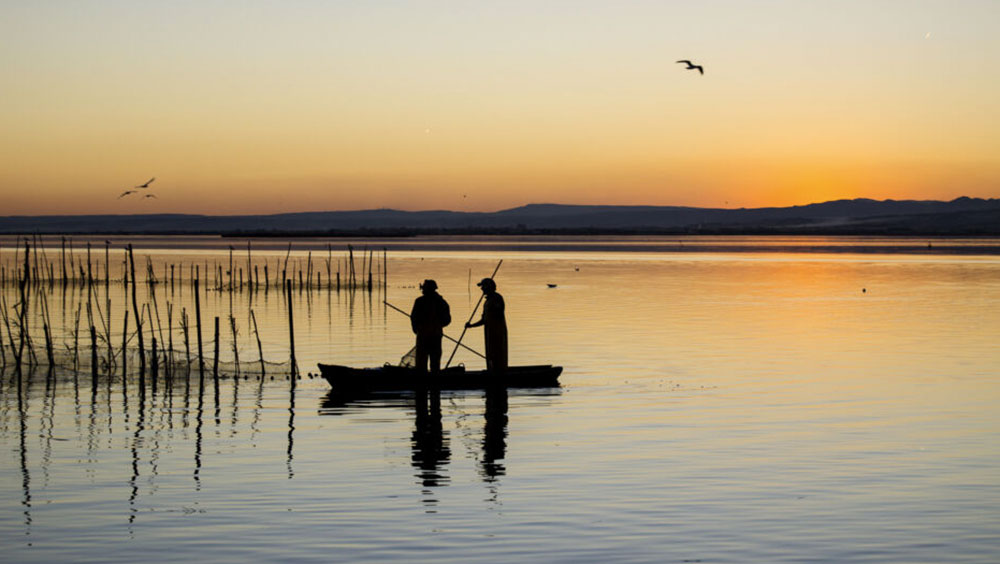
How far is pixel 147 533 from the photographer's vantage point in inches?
459

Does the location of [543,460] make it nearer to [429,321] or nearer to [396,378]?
[429,321]

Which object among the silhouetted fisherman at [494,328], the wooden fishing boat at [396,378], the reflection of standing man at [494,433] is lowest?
the reflection of standing man at [494,433]

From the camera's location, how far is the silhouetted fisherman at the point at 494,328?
846 inches

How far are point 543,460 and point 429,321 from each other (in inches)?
244

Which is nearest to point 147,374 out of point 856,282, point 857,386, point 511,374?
point 511,374

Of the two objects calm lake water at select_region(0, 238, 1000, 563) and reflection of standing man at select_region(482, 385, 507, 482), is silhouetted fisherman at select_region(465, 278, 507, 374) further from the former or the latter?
calm lake water at select_region(0, 238, 1000, 563)

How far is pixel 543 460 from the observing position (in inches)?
620

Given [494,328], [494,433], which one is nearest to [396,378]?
[494,328]

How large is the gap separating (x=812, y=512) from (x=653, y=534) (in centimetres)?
195

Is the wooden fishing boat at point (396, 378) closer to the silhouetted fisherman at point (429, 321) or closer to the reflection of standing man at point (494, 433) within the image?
the reflection of standing man at point (494, 433)

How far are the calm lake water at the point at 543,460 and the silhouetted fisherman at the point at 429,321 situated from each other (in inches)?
33.1

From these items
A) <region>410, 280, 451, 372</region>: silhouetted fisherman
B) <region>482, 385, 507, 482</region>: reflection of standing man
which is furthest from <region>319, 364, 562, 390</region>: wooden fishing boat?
<region>410, 280, 451, 372</region>: silhouetted fisherman

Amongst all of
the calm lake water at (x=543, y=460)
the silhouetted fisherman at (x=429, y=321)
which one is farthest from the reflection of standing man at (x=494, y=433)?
the silhouetted fisherman at (x=429, y=321)

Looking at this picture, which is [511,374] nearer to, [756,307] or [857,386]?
[857,386]
